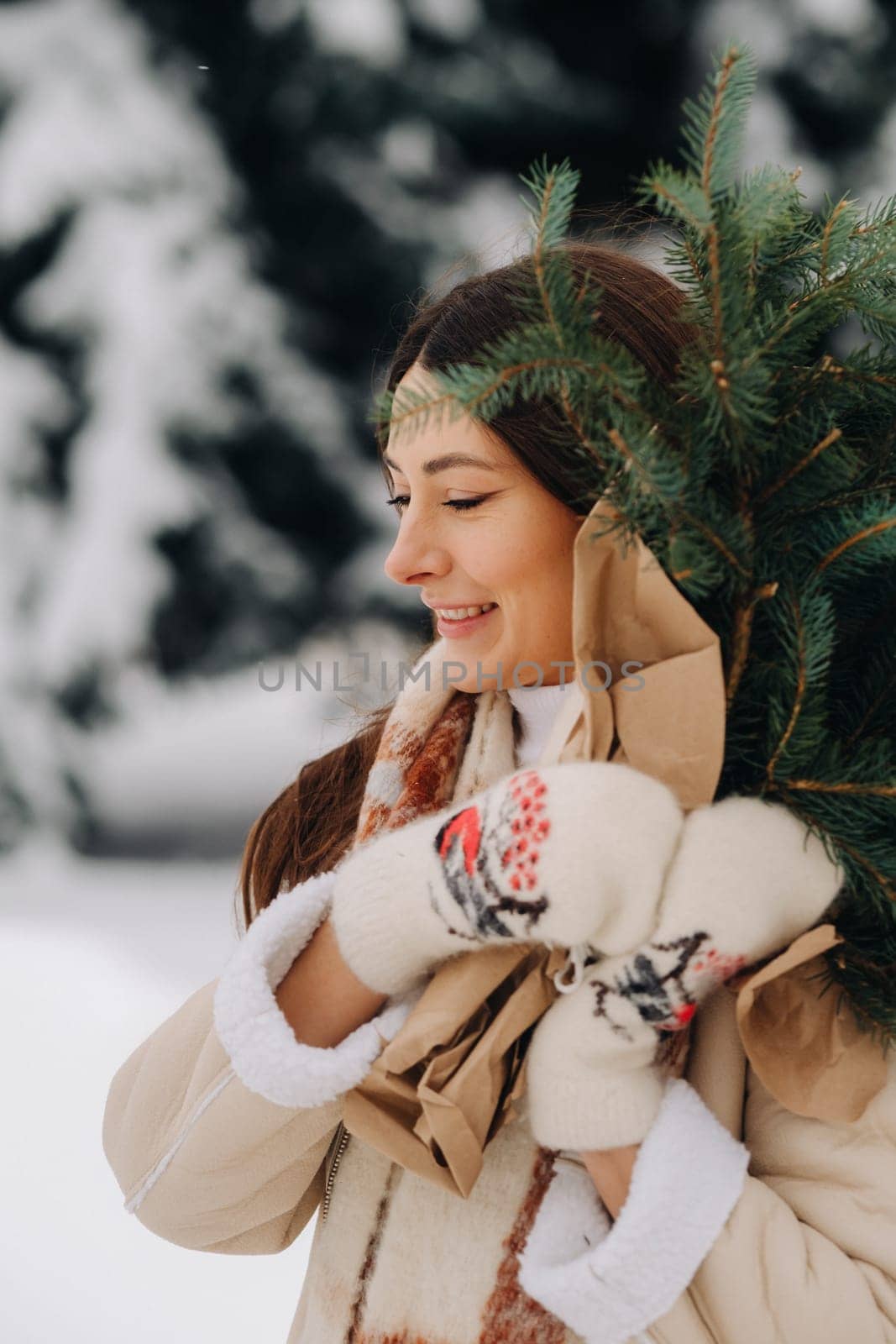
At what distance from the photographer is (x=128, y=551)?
2.26 m

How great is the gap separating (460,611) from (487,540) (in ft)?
0.27

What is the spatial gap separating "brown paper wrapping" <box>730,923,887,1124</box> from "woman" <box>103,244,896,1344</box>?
37 millimetres

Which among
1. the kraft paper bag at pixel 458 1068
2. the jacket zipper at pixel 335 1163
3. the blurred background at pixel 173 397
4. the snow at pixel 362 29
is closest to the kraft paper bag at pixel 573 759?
the kraft paper bag at pixel 458 1068

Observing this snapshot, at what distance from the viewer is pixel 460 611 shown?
972 millimetres

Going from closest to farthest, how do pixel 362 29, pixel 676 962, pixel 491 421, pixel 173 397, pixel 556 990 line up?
1. pixel 676 962
2. pixel 556 990
3. pixel 491 421
4. pixel 362 29
5. pixel 173 397

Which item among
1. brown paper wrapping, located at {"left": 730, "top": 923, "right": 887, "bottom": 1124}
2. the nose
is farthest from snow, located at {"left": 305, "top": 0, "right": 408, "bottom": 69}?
brown paper wrapping, located at {"left": 730, "top": 923, "right": 887, "bottom": 1124}

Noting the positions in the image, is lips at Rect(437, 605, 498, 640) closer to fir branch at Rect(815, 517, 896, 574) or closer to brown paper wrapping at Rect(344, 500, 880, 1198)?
brown paper wrapping at Rect(344, 500, 880, 1198)

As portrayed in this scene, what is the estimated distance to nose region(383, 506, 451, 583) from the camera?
93 cm

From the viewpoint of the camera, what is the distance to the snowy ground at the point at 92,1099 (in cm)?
180

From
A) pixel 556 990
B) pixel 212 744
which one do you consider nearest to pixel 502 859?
pixel 556 990

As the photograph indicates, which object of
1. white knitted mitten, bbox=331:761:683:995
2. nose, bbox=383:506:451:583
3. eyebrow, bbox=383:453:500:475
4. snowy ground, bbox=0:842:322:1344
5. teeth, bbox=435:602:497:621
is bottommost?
snowy ground, bbox=0:842:322:1344

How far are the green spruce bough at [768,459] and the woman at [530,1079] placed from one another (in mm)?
59

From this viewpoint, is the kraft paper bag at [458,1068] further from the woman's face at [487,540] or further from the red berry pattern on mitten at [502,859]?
the woman's face at [487,540]

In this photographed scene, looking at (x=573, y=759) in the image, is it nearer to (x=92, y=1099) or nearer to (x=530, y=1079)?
(x=530, y=1079)
